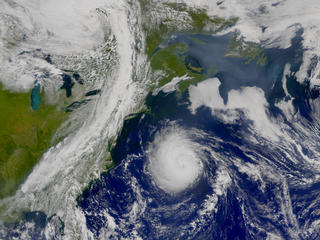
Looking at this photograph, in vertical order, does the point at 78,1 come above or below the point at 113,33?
above

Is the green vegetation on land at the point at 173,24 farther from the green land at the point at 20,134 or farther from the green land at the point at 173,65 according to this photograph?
the green land at the point at 20,134

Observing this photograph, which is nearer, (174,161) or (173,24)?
(173,24)

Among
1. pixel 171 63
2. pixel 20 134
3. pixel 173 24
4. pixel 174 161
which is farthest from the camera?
pixel 174 161

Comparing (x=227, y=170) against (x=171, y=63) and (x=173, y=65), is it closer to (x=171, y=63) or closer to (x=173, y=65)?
(x=173, y=65)

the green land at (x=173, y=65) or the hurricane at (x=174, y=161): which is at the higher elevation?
the green land at (x=173, y=65)

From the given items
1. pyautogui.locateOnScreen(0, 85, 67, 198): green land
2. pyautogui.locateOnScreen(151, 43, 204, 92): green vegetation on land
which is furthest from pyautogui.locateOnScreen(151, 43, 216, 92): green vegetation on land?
pyautogui.locateOnScreen(0, 85, 67, 198): green land

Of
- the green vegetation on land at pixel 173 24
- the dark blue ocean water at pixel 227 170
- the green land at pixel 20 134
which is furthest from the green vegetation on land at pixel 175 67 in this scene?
the green land at pixel 20 134

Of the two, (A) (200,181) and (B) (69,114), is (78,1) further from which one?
(A) (200,181)

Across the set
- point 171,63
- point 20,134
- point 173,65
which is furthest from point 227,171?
point 20,134

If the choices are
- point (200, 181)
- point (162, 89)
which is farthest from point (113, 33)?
point (200, 181)
